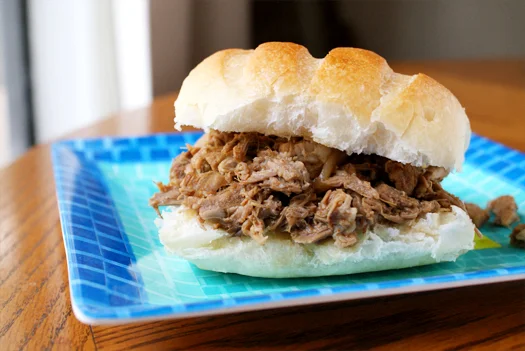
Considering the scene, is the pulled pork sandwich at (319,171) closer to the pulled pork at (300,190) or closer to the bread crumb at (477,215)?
the pulled pork at (300,190)

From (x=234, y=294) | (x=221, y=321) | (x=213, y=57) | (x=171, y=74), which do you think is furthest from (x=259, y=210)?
(x=171, y=74)

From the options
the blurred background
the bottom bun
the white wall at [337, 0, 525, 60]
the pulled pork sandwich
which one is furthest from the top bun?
the white wall at [337, 0, 525, 60]

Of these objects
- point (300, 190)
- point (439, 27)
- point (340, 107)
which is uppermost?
point (340, 107)

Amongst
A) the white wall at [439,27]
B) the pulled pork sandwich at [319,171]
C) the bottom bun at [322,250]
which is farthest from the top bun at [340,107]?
the white wall at [439,27]

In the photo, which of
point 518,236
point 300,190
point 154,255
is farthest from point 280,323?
point 518,236

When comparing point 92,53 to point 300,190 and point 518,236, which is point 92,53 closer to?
point 300,190

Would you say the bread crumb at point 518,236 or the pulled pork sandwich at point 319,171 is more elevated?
the pulled pork sandwich at point 319,171

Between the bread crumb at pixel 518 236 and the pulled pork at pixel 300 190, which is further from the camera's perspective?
the bread crumb at pixel 518 236
